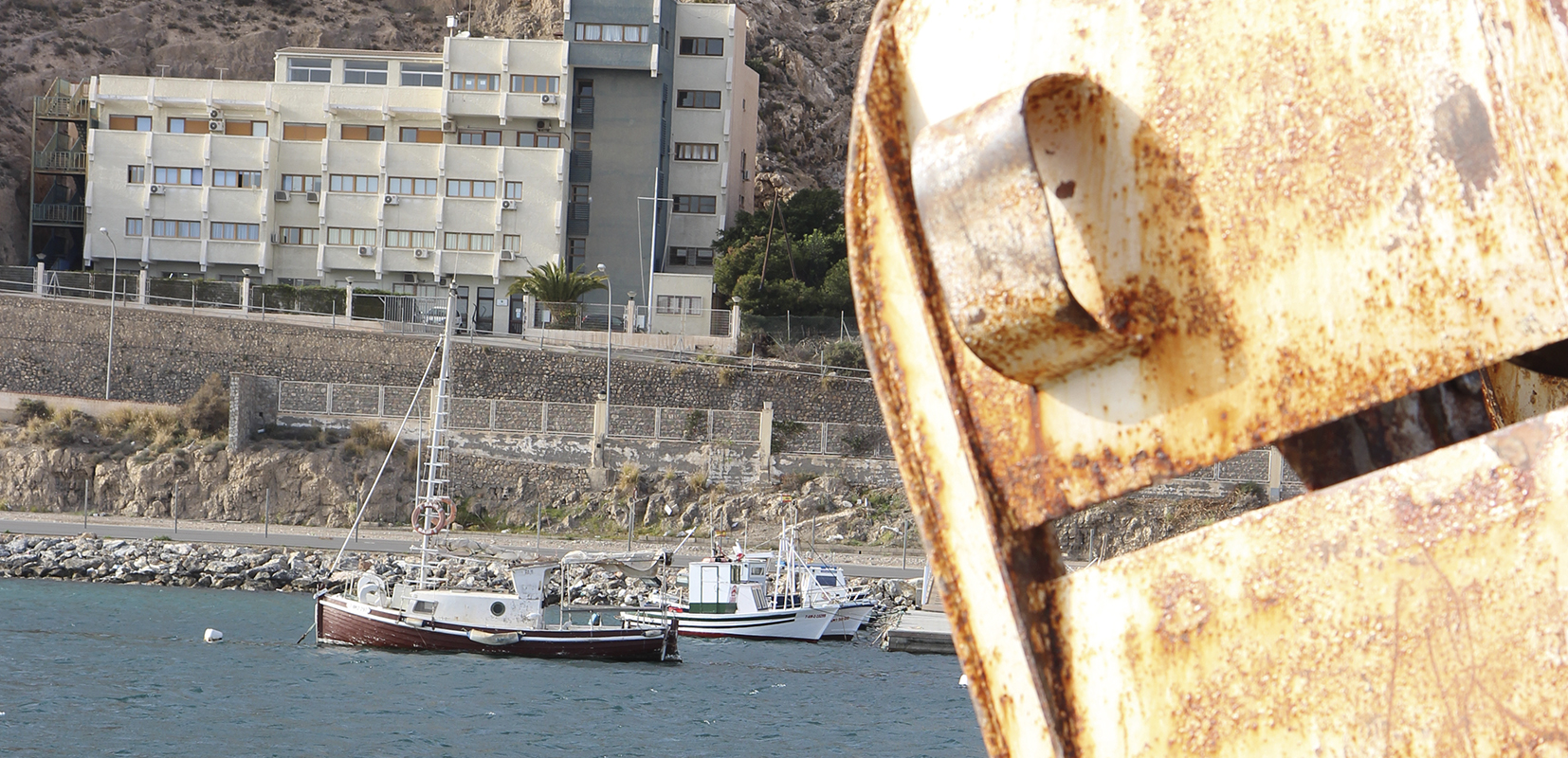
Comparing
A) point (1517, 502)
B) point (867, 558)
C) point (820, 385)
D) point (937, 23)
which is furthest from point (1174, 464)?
point (820, 385)

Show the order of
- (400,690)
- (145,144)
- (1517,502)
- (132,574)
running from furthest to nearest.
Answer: (145,144) → (132,574) → (400,690) → (1517,502)

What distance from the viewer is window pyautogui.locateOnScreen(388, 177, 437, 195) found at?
186 ft

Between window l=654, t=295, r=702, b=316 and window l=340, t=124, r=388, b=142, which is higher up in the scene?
window l=340, t=124, r=388, b=142

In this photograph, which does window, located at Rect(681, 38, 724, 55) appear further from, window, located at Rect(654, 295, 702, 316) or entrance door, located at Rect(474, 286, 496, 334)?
entrance door, located at Rect(474, 286, 496, 334)

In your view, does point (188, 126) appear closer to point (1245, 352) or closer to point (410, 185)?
point (410, 185)

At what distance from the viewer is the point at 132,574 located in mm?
38031

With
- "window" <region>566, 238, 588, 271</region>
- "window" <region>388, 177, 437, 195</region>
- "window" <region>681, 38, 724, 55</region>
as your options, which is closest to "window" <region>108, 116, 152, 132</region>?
"window" <region>388, 177, 437, 195</region>

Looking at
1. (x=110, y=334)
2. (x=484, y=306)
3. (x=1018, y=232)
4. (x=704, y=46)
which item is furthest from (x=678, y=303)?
(x=1018, y=232)

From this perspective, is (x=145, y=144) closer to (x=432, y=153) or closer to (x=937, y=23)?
(x=432, y=153)

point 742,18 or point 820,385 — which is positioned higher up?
point 742,18

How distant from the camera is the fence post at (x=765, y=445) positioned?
145 feet

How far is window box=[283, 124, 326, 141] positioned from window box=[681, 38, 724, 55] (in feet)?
49.1

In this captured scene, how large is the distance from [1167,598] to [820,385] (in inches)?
1808

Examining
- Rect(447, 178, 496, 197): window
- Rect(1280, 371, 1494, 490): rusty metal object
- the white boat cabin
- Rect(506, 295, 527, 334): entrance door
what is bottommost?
the white boat cabin
